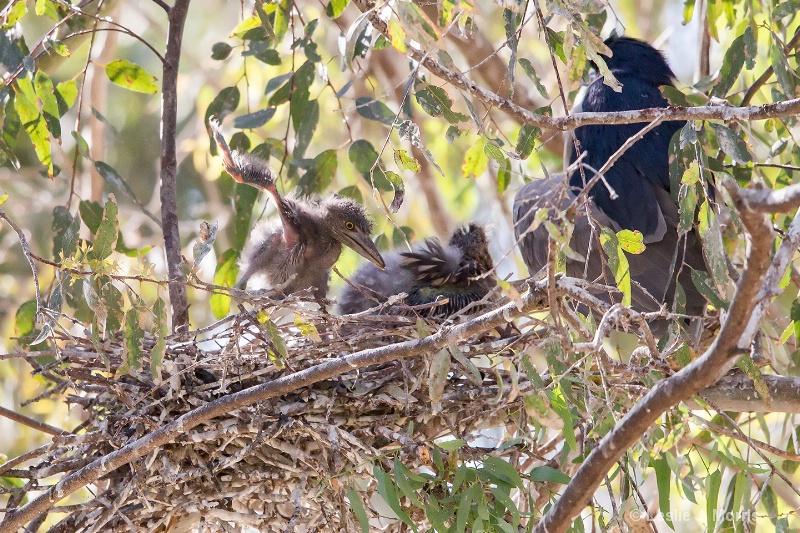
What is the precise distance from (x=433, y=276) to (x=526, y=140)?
1.15 meters

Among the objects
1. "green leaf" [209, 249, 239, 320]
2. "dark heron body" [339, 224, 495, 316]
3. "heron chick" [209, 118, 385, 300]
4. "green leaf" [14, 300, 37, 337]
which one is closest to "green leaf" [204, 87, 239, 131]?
"heron chick" [209, 118, 385, 300]

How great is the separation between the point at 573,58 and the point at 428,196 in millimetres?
3021

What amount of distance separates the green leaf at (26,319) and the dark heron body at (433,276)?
3.72ft

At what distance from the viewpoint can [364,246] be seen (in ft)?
11.8

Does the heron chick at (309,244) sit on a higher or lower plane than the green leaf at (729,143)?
higher

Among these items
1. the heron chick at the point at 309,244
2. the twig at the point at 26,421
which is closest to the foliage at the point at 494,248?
the heron chick at the point at 309,244

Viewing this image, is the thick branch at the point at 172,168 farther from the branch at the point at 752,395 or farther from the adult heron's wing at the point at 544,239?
the branch at the point at 752,395

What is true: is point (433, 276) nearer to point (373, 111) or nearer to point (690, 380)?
point (373, 111)

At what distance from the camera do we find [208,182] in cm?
691

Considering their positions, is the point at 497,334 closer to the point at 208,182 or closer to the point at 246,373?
the point at 246,373

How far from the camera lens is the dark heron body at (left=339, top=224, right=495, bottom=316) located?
11.7 ft

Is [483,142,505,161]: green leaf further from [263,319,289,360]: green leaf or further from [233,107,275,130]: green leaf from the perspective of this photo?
[233,107,275,130]: green leaf

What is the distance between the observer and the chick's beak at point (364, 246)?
3.57m

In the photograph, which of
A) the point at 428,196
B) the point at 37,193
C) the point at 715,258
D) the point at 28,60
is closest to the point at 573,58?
the point at 715,258
